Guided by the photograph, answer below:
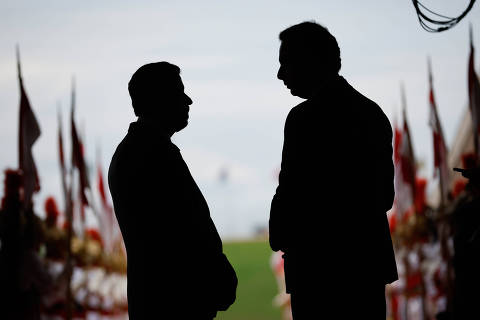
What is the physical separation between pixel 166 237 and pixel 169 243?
0.08ft

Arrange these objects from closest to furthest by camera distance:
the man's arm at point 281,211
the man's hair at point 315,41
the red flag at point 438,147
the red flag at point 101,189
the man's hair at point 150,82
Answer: the man's arm at point 281,211
the man's hair at point 315,41
the man's hair at point 150,82
the red flag at point 438,147
the red flag at point 101,189

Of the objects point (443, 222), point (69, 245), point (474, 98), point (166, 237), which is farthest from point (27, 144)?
point (166, 237)

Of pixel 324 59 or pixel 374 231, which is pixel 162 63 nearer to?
pixel 324 59

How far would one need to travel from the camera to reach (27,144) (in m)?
7.25

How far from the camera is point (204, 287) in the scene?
3.08m

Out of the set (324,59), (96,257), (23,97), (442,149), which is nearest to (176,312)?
(324,59)

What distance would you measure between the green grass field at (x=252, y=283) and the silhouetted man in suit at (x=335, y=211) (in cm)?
2217

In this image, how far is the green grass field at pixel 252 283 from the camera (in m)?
25.9

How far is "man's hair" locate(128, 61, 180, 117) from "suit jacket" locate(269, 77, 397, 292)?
21.4 inches

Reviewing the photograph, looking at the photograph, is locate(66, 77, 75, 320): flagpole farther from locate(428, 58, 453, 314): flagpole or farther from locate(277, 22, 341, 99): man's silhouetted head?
locate(277, 22, 341, 99): man's silhouetted head

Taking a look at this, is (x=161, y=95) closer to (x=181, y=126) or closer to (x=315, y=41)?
(x=181, y=126)

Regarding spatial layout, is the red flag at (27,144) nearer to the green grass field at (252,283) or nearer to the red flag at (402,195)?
the red flag at (402,195)

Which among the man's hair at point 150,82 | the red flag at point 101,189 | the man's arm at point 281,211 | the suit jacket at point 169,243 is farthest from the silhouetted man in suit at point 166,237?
the red flag at point 101,189

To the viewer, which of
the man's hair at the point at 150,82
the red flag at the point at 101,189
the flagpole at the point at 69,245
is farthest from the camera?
the red flag at the point at 101,189
